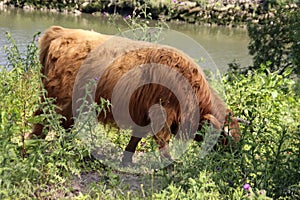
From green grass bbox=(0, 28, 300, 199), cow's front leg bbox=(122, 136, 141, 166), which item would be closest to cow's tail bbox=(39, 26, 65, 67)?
green grass bbox=(0, 28, 300, 199)

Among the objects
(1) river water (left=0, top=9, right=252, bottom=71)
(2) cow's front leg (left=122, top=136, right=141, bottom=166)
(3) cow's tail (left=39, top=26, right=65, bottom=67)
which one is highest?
(3) cow's tail (left=39, top=26, right=65, bottom=67)

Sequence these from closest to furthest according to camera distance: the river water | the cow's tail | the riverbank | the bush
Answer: the cow's tail
the bush
the river water
the riverbank

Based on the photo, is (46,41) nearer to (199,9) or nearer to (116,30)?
(116,30)

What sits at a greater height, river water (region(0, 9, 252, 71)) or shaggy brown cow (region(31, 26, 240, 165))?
shaggy brown cow (region(31, 26, 240, 165))

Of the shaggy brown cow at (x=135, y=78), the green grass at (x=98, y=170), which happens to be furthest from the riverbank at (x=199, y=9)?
the green grass at (x=98, y=170)

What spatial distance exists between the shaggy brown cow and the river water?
A: 3.52 metres

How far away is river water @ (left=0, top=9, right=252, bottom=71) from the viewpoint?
12523mm

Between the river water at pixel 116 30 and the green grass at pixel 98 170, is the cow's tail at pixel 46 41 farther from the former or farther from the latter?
the river water at pixel 116 30

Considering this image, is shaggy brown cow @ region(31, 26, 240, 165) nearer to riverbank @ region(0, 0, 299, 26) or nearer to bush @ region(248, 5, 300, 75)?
bush @ region(248, 5, 300, 75)

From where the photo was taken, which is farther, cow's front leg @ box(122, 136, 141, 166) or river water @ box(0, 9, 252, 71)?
river water @ box(0, 9, 252, 71)

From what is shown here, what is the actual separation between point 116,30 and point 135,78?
7.38 meters

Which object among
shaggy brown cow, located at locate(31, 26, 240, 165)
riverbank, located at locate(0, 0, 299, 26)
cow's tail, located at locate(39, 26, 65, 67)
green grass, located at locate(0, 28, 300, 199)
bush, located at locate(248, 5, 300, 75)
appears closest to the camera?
green grass, located at locate(0, 28, 300, 199)

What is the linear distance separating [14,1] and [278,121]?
18950 mm

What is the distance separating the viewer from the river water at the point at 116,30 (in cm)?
1252
